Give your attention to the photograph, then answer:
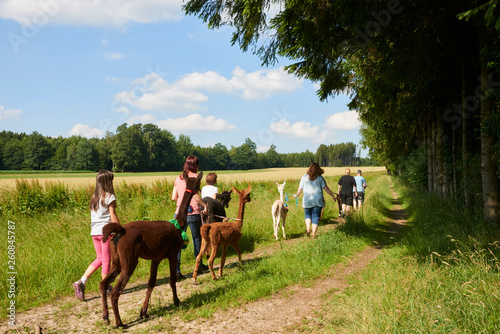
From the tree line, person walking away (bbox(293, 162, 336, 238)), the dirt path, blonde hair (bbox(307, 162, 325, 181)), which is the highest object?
the tree line

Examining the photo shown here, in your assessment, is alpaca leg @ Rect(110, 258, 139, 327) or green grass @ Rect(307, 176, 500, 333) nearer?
green grass @ Rect(307, 176, 500, 333)

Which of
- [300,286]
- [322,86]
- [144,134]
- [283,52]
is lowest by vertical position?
[300,286]

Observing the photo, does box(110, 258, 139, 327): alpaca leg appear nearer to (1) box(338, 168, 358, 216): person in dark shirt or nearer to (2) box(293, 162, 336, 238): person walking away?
(2) box(293, 162, 336, 238): person walking away

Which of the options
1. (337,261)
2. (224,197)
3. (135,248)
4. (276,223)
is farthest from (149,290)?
(276,223)

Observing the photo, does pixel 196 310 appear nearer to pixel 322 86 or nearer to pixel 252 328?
pixel 252 328

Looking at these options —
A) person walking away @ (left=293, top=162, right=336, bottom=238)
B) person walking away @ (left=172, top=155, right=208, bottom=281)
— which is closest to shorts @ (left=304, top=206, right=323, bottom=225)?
person walking away @ (left=293, top=162, right=336, bottom=238)

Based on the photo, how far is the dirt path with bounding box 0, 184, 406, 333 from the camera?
3619 mm

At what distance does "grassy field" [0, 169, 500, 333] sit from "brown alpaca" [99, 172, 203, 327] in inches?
28.9

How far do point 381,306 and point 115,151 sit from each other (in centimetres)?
6271

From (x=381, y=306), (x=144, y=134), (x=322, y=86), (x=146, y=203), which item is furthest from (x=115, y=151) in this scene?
(x=381, y=306)

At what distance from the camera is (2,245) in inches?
265

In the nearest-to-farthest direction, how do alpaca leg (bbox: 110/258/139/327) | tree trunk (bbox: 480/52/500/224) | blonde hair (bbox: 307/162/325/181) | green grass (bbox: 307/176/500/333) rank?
green grass (bbox: 307/176/500/333), alpaca leg (bbox: 110/258/139/327), tree trunk (bbox: 480/52/500/224), blonde hair (bbox: 307/162/325/181)

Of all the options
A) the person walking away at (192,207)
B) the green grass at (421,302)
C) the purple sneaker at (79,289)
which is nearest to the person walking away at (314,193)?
the green grass at (421,302)

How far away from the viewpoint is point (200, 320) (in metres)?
3.81
